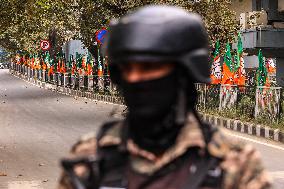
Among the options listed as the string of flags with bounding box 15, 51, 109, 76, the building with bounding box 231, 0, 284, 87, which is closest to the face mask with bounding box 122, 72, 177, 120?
the string of flags with bounding box 15, 51, 109, 76

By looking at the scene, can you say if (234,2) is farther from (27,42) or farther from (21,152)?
(21,152)

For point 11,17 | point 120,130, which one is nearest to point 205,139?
point 120,130

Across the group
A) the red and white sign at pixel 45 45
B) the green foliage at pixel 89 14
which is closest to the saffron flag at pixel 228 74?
the green foliage at pixel 89 14

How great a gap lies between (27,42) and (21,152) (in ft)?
137

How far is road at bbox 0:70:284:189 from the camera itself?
1038 cm

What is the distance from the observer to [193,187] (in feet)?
5.92

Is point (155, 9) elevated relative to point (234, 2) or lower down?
lower down

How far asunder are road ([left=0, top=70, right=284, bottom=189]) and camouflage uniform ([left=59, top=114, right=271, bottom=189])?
5.90 feet

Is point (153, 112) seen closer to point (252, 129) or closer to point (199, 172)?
point (199, 172)

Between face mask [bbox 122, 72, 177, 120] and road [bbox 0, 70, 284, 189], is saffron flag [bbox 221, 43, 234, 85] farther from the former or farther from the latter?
face mask [bbox 122, 72, 177, 120]

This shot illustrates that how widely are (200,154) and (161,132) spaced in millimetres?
115

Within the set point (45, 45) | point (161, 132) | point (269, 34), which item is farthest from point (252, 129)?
point (45, 45)

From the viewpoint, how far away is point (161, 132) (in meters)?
1.87

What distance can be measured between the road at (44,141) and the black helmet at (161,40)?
180 centimetres
